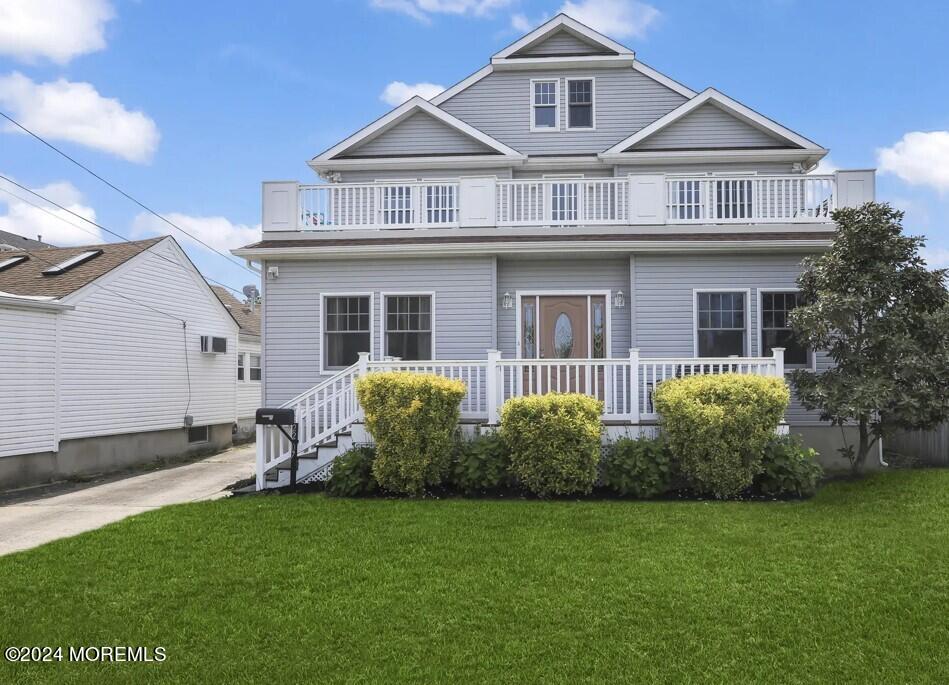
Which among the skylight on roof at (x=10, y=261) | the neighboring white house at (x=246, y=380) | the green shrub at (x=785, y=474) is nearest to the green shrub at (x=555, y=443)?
the green shrub at (x=785, y=474)

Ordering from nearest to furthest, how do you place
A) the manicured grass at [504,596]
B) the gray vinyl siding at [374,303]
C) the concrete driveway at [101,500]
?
1. the manicured grass at [504,596]
2. the concrete driveway at [101,500]
3. the gray vinyl siding at [374,303]

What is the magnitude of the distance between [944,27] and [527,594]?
1318 centimetres

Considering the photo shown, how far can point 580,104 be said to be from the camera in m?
14.5

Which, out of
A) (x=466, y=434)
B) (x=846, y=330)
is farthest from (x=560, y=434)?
(x=846, y=330)

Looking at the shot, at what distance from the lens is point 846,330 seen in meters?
8.99

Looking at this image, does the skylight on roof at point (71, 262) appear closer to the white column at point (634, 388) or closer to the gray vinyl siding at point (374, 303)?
the gray vinyl siding at point (374, 303)

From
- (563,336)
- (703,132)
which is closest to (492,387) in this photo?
(563,336)

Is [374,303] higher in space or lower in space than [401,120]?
lower

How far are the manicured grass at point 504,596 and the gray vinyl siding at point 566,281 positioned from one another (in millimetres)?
4515

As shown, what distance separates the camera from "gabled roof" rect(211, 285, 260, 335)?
2016cm

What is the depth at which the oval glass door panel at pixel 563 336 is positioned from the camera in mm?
11656

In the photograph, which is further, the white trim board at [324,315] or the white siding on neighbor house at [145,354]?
the white siding on neighbor house at [145,354]

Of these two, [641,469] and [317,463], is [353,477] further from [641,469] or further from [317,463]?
[641,469]

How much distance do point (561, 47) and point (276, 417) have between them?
10.6 m
